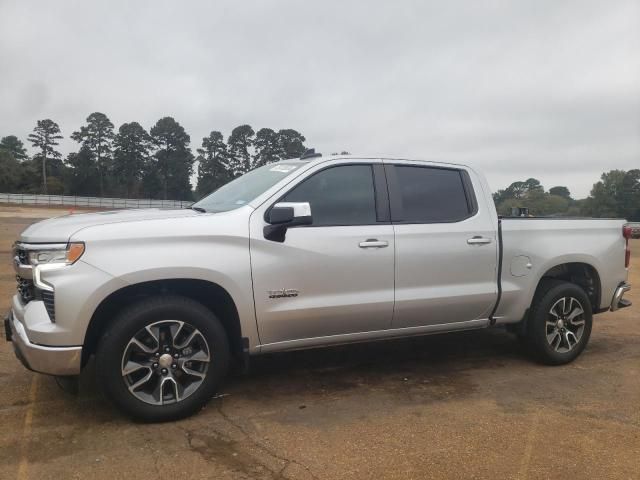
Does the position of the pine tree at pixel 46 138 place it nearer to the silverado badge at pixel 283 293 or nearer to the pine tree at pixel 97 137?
the pine tree at pixel 97 137

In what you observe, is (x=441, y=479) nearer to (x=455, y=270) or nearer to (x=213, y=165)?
(x=455, y=270)

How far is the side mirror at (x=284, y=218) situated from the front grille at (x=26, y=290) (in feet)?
5.24

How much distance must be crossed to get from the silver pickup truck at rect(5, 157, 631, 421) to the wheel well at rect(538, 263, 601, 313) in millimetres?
61

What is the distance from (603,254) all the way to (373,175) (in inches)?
104

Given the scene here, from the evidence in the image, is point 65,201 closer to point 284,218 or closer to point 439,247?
point 439,247

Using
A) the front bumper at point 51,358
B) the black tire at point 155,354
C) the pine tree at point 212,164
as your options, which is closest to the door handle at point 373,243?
the black tire at point 155,354

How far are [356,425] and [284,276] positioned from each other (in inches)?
45.1

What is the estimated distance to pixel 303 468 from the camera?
3096 millimetres

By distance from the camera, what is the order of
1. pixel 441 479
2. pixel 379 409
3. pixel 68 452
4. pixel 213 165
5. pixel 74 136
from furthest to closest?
pixel 74 136, pixel 213 165, pixel 379 409, pixel 68 452, pixel 441 479

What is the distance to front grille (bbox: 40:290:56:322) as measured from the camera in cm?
340

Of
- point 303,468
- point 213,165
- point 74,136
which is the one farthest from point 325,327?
point 74,136

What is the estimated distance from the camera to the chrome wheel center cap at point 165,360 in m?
3.61

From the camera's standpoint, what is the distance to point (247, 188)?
4.54 m

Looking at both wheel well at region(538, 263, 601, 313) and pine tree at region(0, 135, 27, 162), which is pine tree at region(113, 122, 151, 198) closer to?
pine tree at region(0, 135, 27, 162)
